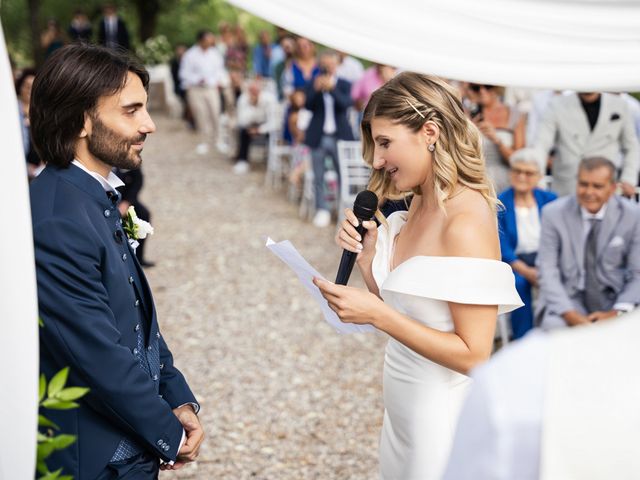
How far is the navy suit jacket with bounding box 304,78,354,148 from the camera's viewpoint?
9977 millimetres

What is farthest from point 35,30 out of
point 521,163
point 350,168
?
point 521,163

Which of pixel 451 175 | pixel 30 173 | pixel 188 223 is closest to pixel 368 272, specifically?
pixel 451 175

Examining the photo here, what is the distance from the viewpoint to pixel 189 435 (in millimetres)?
2666

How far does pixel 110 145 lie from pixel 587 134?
537 cm

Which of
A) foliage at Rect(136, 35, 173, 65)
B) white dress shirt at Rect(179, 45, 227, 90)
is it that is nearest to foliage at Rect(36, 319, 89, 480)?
white dress shirt at Rect(179, 45, 227, 90)

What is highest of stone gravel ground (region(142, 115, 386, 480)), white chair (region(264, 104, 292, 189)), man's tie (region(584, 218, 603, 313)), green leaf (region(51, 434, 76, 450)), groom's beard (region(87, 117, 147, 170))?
groom's beard (region(87, 117, 147, 170))

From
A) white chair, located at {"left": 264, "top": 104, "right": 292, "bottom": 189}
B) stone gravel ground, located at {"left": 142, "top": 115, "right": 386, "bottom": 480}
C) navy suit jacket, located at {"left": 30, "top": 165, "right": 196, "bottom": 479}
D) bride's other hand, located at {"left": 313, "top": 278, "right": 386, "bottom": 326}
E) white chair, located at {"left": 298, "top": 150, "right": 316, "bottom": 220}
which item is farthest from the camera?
white chair, located at {"left": 264, "top": 104, "right": 292, "bottom": 189}

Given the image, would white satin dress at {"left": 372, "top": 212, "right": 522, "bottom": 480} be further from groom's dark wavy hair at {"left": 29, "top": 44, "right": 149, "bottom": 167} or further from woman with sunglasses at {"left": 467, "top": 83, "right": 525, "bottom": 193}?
woman with sunglasses at {"left": 467, "top": 83, "right": 525, "bottom": 193}

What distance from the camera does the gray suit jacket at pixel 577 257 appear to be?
5355mm

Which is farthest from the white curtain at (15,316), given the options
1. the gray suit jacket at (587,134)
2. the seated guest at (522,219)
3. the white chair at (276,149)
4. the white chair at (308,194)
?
the white chair at (276,149)

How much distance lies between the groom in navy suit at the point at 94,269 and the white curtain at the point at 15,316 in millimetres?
375

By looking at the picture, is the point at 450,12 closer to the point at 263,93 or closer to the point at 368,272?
the point at 368,272

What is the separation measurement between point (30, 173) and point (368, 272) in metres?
4.28

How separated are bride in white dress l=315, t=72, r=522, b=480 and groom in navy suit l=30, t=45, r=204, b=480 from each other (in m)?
0.59
